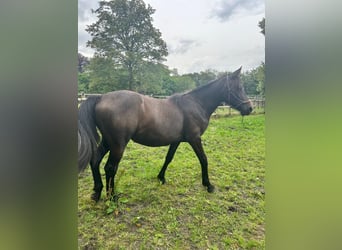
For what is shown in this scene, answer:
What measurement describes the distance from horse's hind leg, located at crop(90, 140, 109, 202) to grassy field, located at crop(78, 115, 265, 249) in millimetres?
28

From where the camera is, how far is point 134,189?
1081 mm

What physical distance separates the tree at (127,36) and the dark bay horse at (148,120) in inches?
6.1

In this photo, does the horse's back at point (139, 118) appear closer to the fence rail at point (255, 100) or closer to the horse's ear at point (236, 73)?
the fence rail at point (255, 100)

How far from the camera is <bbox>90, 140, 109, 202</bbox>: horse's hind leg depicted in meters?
1.03

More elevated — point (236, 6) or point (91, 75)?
point (236, 6)

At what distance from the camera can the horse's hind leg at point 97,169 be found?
3.39 ft

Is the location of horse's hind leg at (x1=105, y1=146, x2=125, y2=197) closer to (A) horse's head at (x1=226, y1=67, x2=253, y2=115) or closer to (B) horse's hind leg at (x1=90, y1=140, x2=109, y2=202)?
(B) horse's hind leg at (x1=90, y1=140, x2=109, y2=202)

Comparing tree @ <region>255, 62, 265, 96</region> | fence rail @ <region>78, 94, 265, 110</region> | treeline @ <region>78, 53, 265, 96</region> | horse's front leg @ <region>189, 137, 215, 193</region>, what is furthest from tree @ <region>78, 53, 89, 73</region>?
tree @ <region>255, 62, 265, 96</region>
